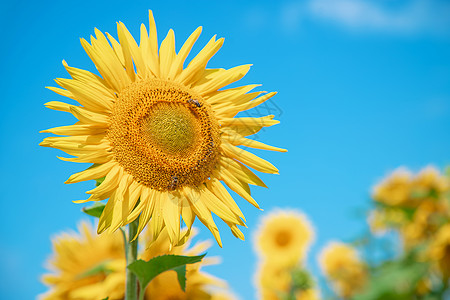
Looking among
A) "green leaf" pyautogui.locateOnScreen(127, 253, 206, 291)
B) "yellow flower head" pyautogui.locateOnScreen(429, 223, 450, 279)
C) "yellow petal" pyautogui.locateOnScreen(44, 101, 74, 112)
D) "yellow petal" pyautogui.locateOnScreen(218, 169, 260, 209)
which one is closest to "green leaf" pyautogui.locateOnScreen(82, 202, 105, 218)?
"green leaf" pyautogui.locateOnScreen(127, 253, 206, 291)

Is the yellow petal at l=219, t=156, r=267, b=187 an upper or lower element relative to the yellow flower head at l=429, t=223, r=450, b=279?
lower

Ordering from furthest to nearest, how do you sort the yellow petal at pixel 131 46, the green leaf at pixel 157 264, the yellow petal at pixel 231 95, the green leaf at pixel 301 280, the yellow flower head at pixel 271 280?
1. the yellow flower head at pixel 271 280
2. the green leaf at pixel 301 280
3. the yellow petal at pixel 231 95
4. the yellow petal at pixel 131 46
5. the green leaf at pixel 157 264

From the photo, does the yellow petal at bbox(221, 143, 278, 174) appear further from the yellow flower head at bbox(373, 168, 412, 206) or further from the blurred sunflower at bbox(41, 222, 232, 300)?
the yellow flower head at bbox(373, 168, 412, 206)

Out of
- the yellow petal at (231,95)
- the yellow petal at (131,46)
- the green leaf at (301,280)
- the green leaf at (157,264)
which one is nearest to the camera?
the green leaf at (157,264)

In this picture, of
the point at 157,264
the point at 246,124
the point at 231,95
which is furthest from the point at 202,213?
the point at 231,95

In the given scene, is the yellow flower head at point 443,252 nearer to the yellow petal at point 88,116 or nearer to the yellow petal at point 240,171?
the yellow petal at point 240,171

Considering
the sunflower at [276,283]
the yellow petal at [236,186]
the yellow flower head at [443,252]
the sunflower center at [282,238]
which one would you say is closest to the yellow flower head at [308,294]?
the sunflower at [276,283]
